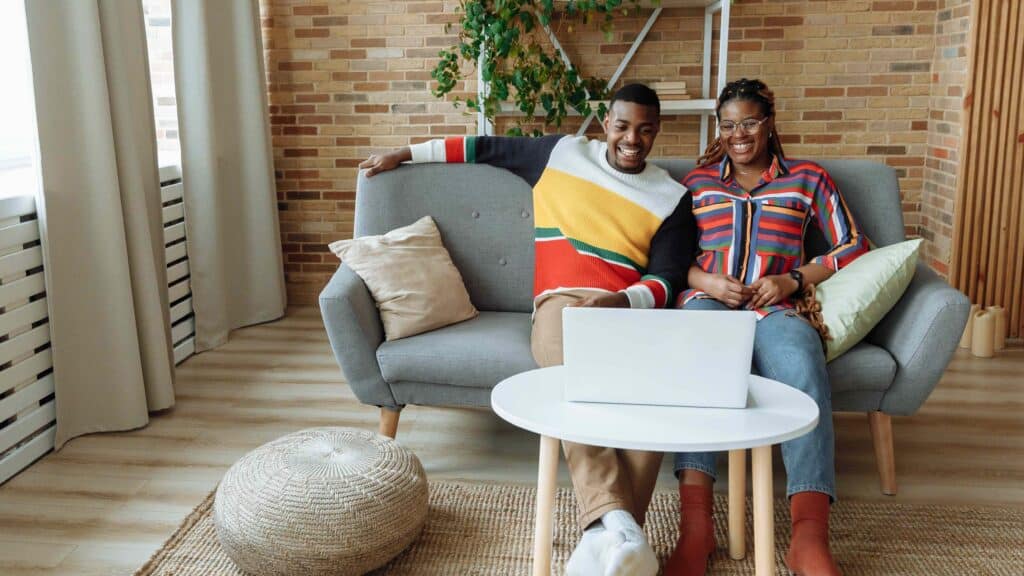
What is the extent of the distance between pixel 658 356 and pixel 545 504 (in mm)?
430

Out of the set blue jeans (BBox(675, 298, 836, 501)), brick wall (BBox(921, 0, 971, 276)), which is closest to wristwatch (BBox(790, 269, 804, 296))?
blue jeans (BBox(675, 298, 836, 501))

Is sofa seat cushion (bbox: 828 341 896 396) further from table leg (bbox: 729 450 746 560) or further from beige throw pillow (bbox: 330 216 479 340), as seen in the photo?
beige throw pillow (bbox: 330 216 479 340)

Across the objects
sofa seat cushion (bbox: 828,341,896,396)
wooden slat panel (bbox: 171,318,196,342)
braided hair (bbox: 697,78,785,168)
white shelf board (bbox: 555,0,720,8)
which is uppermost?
white shelf board (bbox: 555,0,720,8)

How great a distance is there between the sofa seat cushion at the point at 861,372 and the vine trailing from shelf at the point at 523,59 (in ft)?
6.71

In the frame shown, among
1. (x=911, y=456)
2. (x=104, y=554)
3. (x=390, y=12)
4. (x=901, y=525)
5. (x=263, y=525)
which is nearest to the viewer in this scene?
(x=263, y=525)

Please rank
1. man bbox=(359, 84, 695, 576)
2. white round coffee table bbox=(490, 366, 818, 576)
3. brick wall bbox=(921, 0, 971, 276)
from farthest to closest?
brick wall bbox=(921, 0, 971, 276)
man bbox=(359, 84, 695, 576)
white round coffee table bbox=(490, 366, 818, 576)

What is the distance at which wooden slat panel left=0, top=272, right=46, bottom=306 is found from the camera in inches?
107

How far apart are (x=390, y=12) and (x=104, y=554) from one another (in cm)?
301

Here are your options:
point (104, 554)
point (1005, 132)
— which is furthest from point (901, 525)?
point (1005, 132)

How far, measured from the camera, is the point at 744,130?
104 inches

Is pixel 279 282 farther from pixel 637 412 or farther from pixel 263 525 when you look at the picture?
pixel 637 412

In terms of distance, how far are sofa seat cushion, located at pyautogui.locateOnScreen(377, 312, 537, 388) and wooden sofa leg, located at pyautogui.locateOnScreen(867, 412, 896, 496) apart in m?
0.95

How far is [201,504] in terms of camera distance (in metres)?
2.51

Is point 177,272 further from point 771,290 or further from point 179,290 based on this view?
point 771,290
